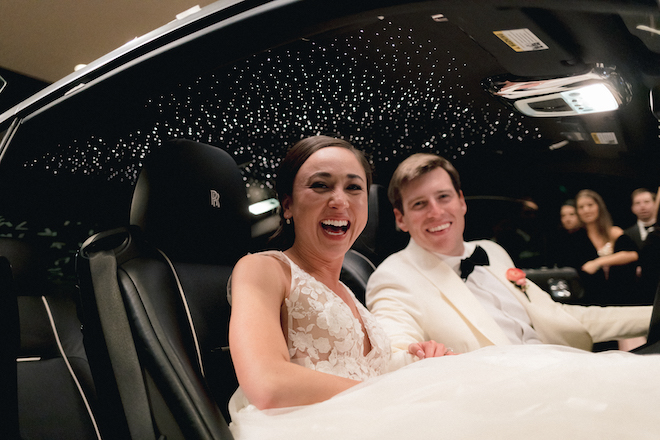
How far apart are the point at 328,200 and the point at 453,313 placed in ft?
2.10

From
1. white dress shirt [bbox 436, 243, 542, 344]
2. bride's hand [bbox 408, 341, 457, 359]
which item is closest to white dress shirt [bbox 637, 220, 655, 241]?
white dress shirt [bbox 436, 243, 542, 344]

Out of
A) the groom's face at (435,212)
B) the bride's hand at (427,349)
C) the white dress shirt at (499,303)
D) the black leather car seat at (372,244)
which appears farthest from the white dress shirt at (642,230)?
the bride's hand at (427,349)

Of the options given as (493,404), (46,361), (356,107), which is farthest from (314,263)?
(46,361)

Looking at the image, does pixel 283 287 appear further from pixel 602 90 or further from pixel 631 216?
pixel 631 216

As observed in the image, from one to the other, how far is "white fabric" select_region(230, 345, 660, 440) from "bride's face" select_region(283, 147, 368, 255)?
492mm

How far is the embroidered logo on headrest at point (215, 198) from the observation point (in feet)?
3.79

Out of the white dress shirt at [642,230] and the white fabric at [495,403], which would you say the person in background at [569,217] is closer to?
the white dress shirt at [642,230]

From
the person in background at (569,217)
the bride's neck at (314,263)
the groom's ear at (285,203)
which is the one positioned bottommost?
the bride's neck at (314,263)

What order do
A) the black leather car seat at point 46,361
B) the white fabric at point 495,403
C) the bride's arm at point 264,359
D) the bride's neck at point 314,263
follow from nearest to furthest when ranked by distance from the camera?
the white fabric at point 495,403 < the bride's arm at point 264,359 < the bride's neck at point 314,263 < the black leather car seat at point 46,361

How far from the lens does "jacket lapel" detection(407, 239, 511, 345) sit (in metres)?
1.42

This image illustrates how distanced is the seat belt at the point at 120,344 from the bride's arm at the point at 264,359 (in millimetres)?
218

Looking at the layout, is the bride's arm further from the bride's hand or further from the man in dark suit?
the man in dark suit

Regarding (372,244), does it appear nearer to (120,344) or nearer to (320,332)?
(320,332)

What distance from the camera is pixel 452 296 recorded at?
151 centimetres
